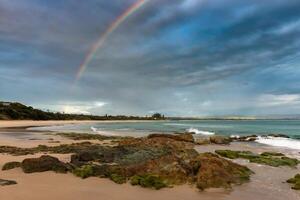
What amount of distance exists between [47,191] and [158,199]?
3271mm

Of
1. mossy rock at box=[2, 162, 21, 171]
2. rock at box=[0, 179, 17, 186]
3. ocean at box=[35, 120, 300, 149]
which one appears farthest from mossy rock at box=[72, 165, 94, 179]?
ocean at box=[35, 120, 300, 149]

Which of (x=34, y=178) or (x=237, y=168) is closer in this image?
(x=34, y=178)

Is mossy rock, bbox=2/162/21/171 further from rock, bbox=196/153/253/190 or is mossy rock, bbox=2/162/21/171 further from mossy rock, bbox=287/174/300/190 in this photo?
mossy rock, bbox=287/174/300/190

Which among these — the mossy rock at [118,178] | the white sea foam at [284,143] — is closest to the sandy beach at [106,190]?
the mossy rock at [118,178]

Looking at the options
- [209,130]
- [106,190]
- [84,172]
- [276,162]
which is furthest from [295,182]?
[209,130]

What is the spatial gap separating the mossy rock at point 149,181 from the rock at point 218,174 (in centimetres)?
121

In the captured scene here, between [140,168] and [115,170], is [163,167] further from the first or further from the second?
[115,170]

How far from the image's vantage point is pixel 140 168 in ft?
42.9

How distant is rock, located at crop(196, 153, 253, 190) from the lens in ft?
37.5

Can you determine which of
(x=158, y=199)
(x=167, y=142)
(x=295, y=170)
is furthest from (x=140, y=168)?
(x=167, y=142)

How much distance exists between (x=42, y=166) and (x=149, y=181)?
4441 mm

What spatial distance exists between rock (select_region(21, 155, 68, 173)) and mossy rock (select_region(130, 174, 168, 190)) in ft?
10.0

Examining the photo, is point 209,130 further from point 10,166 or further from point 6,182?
point 6,182

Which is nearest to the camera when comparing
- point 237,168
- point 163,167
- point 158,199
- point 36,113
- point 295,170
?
point 158,199
